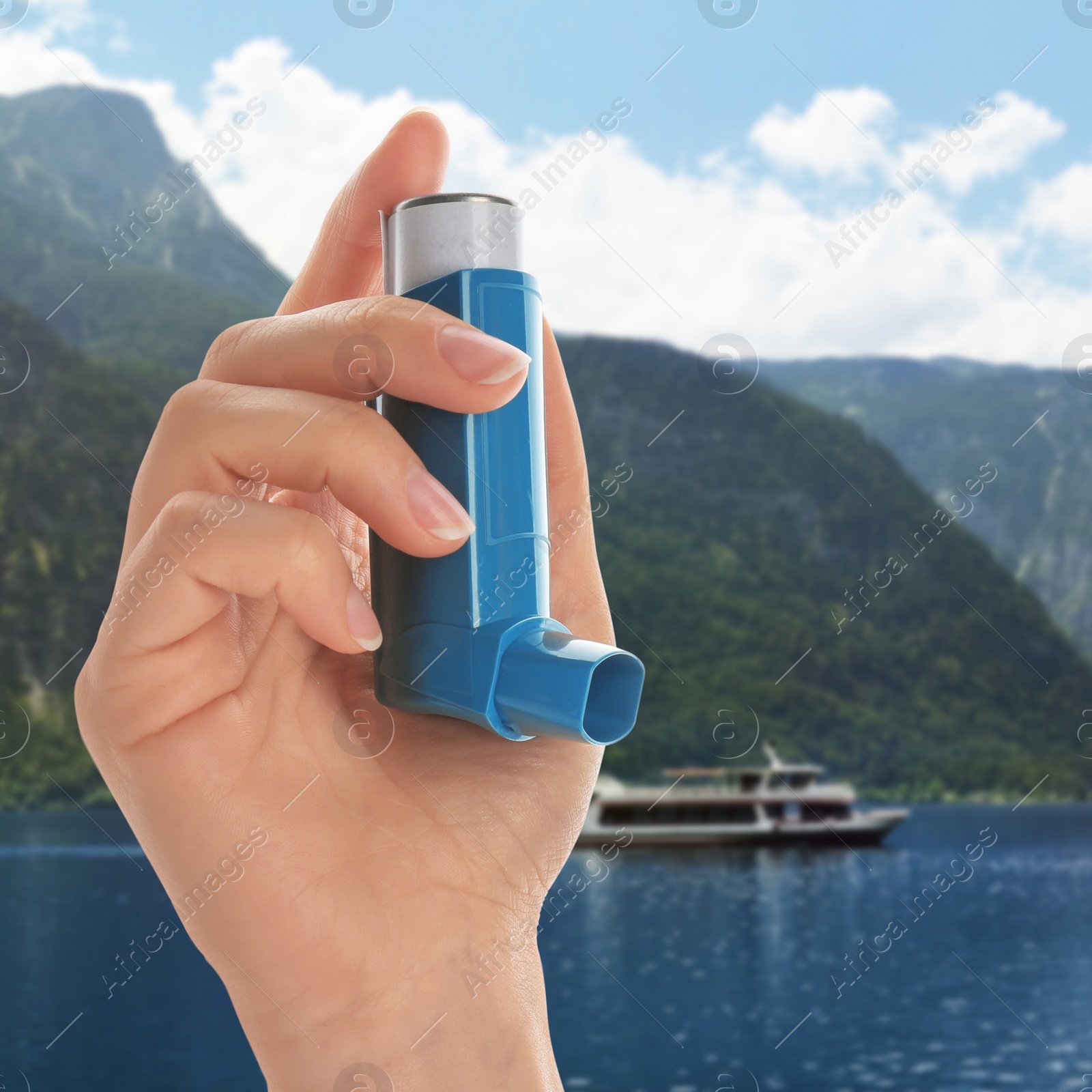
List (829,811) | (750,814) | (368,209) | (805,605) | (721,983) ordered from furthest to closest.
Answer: (805,605) < (750,814) < (829,811) < (721,983) < (368,209)

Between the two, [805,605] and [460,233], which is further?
[805,605]

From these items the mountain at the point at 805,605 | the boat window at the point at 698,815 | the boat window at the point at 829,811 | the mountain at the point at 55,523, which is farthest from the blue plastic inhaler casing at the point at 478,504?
the mountain at the point at 55,523

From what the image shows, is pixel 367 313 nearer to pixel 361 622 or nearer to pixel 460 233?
pixel 460 233

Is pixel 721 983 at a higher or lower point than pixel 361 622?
lower

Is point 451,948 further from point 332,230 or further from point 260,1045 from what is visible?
point 332,230

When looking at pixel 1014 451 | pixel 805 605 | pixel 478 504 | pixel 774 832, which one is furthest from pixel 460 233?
pixel 1014 451

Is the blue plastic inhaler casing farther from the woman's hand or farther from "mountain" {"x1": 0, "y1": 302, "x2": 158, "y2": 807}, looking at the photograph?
"mountain" {"x1": 0, "y1": 302, "x2": 158, "y2": 807}

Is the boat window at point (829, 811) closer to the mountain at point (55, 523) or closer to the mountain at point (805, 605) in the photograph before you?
the mountain at point (805, 605)
